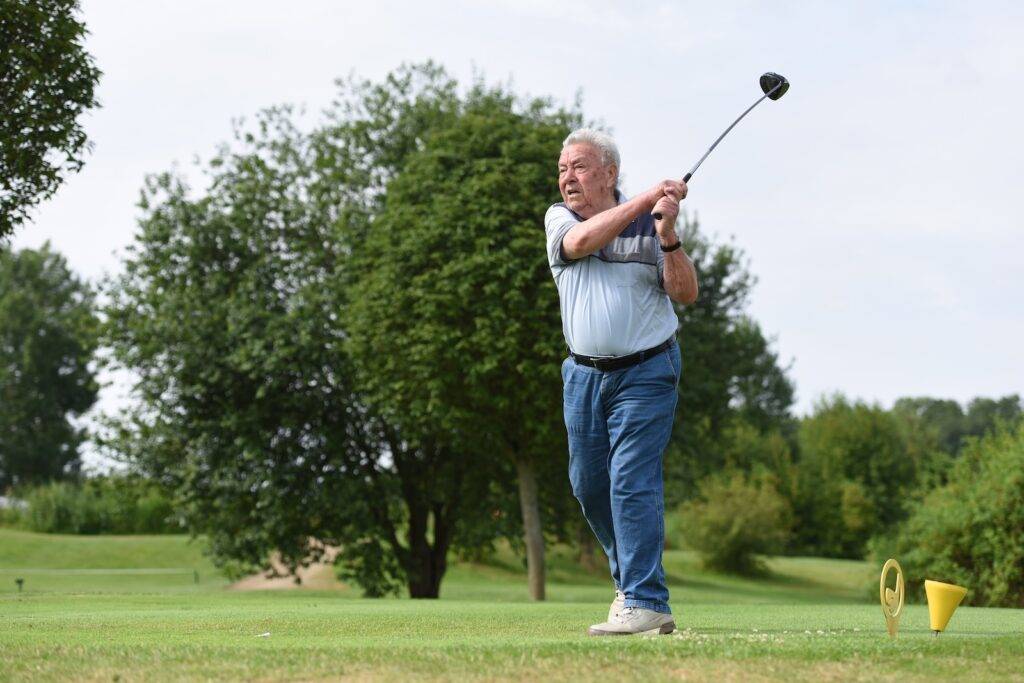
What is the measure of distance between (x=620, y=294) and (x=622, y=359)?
1.21 ft

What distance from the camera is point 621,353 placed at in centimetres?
660

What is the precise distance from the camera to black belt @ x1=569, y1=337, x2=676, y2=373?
661 cm

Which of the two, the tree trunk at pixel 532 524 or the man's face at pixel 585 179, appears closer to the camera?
the man's face at pixel 585 179

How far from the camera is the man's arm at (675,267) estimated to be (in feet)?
20.8

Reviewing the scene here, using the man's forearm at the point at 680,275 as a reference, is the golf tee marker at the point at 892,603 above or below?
below

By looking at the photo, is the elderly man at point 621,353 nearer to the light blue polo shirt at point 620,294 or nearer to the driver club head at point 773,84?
the light blue polo shirt at point 620,294

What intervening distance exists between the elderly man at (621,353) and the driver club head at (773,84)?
1.21 meters

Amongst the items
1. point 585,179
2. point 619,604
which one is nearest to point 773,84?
point 585,179

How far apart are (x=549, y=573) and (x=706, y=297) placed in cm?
1809

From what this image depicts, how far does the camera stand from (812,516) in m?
69.4

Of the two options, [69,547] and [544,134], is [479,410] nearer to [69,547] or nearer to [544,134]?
[544,134]

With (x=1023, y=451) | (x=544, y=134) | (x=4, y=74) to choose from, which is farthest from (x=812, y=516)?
(x=4, y=74)

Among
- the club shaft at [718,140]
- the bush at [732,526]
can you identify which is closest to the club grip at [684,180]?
the club shaft at [718,140]

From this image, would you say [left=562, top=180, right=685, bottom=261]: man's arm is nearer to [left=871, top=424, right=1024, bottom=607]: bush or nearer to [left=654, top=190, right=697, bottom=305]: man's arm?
[left=654, top=190, right=697, bottom=305]: man's arm
